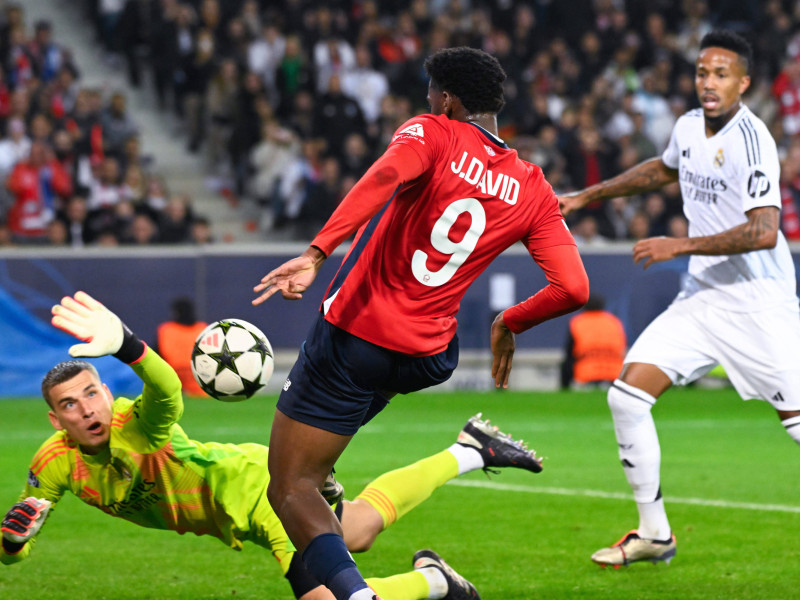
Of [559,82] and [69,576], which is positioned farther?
[559,82]

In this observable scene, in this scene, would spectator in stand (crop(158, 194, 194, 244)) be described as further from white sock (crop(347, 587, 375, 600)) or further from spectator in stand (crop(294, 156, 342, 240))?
white sock (crop(347, 587, 375, 600))

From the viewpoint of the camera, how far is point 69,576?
19.6ft

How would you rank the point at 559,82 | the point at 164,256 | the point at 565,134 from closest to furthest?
the point at 164,256
the point at 565,134
the point at 559,82

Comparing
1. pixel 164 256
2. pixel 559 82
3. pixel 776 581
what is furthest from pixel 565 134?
pixel 776 581

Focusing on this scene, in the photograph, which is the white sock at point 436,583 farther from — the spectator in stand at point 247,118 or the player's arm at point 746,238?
the spectator in stand at point 247,118

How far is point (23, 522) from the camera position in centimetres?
481

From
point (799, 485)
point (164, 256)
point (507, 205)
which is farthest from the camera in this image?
point (164, 256)

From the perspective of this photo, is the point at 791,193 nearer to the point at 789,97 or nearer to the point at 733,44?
the point at 789,97

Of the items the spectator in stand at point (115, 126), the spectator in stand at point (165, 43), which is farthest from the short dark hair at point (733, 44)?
the spectator in stand at point (165, 43)

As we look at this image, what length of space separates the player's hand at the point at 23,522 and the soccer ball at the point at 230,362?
0.83 meters

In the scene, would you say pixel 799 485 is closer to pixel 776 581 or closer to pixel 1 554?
pixel 776 581

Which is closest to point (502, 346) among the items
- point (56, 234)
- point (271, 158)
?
point (56, 234)

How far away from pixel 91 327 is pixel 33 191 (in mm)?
12257

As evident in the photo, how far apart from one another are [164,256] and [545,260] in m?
11.5
